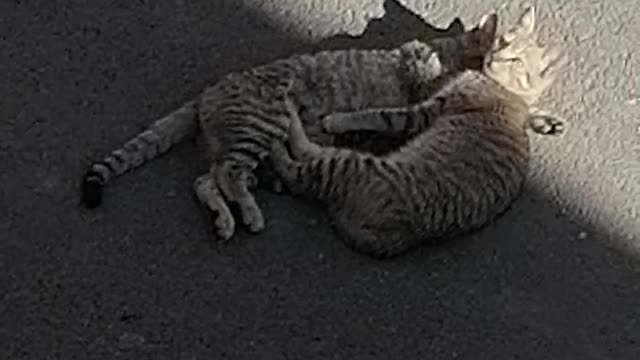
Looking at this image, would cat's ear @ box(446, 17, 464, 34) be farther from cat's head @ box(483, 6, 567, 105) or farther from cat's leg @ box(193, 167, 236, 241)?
cat's leg @ box(193, 167, 236, 241)

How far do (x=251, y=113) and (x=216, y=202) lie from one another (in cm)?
24

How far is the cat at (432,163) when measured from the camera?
10.4ft

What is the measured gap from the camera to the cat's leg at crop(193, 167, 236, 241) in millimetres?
3156

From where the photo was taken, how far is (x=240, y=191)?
3.21 m

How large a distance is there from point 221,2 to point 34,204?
888mm

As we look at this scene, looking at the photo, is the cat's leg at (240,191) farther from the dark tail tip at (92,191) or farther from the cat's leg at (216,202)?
the dark tail tip at (92,191)

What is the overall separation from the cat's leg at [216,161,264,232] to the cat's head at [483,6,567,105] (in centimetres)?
77

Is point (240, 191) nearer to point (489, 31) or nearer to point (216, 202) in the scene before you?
point (216, 202)

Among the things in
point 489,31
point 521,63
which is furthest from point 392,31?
point 521,63

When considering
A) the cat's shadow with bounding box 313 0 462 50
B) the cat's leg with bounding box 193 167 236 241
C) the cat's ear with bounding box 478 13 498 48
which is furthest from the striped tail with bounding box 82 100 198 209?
the cat's ear with bounding box 478 13 498 48

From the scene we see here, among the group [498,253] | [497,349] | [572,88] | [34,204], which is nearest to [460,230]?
[498,253]

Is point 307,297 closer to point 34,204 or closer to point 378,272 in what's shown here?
point 378,272

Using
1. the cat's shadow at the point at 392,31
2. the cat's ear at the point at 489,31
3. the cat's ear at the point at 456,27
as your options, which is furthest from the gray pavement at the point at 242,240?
the cat's ear at the point at 489,31

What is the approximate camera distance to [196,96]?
3.49 metres
